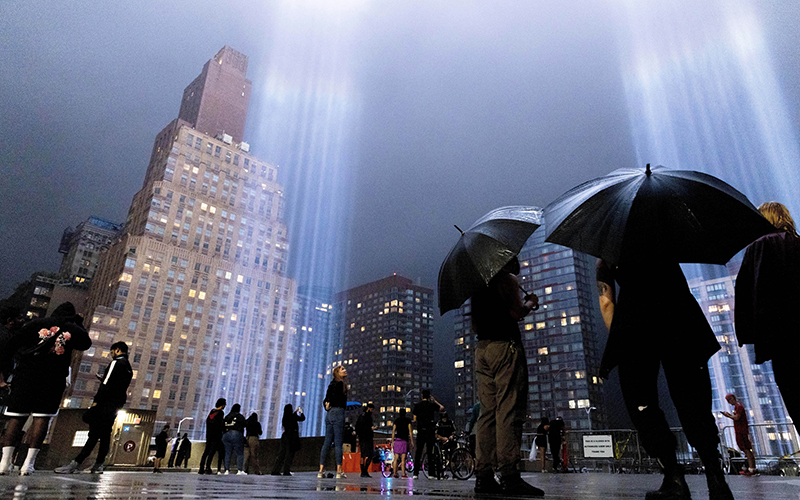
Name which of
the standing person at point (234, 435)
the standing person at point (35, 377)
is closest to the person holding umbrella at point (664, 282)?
the standing person at point (35, 377)

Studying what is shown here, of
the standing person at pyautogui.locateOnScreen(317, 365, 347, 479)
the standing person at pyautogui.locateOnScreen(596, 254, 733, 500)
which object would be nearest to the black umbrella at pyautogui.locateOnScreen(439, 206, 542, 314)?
the standing person at pyautogui.locateOnScreen(596, 254, 733, 500)

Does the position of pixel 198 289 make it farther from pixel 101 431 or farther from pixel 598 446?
pixel 101 431

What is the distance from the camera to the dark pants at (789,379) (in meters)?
3.46

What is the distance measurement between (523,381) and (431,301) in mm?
165668

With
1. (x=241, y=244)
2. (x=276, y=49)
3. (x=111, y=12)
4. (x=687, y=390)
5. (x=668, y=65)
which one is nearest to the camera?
(x=687, y=390)

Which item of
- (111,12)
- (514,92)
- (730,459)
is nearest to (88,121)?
(111,12)

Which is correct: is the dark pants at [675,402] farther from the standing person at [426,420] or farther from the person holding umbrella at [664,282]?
the standing person at [426,420]

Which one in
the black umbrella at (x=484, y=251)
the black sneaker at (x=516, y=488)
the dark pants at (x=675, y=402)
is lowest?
the black sneaker at (x=516, y=488)

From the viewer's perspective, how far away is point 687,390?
118 inches

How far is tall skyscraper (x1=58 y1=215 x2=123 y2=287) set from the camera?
104m

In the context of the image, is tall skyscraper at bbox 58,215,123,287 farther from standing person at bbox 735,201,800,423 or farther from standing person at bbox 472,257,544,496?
standing person at bbox 735,201,800,423

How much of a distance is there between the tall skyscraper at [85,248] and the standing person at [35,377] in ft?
371

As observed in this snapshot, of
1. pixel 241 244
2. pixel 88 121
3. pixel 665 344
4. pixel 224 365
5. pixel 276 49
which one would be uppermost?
pixel 276 49

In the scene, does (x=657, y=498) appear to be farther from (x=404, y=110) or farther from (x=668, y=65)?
(x=668, y=65)
